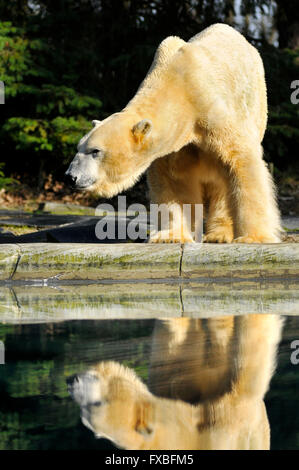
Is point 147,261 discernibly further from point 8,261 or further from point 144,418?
point 144,418

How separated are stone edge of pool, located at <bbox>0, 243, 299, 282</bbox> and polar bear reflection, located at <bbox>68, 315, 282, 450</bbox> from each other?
1.97 metres

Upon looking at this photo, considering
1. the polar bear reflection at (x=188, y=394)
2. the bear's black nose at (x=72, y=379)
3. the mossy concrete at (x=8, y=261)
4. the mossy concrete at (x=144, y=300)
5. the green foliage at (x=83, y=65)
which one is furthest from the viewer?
the green foliage at (x=83, y=65)

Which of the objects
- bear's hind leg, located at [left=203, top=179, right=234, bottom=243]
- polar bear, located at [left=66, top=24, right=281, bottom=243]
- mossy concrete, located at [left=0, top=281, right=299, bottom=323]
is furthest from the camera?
bear's hind leg, located at [left=203, top=179, right=234, bottom=243]

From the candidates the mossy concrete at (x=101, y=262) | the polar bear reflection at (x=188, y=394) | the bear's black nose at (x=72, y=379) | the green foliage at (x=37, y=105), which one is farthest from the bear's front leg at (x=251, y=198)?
the green foliage at (x=37, y=105)

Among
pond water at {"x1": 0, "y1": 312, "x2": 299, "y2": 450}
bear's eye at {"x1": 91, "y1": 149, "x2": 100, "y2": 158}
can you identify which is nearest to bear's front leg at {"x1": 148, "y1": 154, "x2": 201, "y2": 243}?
bear's eye at {"x1": 91, "y1": 149, "x2": 100, "y2": 158}

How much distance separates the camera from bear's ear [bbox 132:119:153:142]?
16.5ft

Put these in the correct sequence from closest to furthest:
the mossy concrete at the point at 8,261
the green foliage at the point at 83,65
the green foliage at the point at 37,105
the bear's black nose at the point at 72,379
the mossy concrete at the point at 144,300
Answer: the bear's black nose at the point at 72,379
the mossy concrete at the point at 144,300
the mossy concrete at the point at 8,261
the green foliage at the point at 37,105
the green foliage at the point at 83,65

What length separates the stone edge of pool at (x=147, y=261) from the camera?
501cm

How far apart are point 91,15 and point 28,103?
7.84 feet

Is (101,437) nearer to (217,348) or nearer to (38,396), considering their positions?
(38,396)

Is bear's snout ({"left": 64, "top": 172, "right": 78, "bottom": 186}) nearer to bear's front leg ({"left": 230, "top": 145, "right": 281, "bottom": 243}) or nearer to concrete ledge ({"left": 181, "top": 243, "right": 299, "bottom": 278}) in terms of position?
concrete ledge ({"left": 181, "top": 243, "right": 299, "bottom": 278})

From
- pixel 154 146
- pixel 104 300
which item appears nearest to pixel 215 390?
pixel 104 300

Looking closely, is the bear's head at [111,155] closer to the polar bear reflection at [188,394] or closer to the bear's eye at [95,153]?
the bear's eye at [95,153]

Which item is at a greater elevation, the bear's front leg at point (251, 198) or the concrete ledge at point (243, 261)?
the bear's front leg at point (251, 198)
